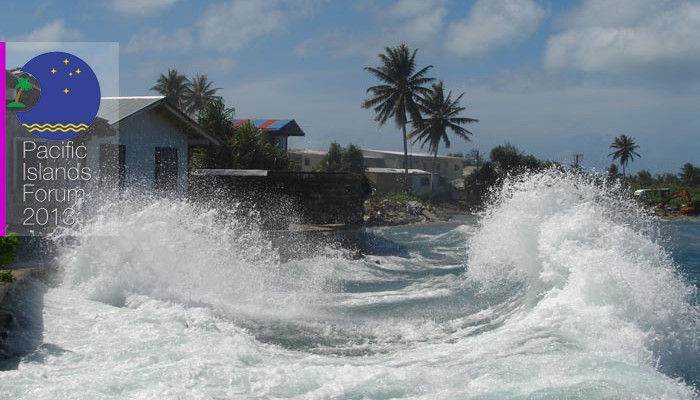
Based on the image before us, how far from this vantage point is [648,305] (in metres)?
8.43

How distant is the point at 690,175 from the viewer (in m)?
73.0

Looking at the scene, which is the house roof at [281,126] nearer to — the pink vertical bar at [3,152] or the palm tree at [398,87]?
the palm tree at [398,87]

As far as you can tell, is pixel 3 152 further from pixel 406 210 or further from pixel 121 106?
pixel 406 210

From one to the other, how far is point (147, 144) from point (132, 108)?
4.69ft

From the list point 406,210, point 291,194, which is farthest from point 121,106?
point 406,210

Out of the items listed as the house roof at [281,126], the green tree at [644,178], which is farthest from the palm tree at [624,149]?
the house roof at [281,126]

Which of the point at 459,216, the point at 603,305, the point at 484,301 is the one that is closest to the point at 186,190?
the point at 484,301

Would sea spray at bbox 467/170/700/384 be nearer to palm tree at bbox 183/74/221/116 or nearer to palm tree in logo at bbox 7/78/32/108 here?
palm tree in logo at bbox 7/78/32/108

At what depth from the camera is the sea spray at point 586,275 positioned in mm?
7949

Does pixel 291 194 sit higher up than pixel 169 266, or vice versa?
pixel 291 194

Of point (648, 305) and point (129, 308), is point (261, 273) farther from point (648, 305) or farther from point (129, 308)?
point (648, 305)

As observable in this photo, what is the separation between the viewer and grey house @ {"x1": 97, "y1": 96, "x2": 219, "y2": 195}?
58.2ft

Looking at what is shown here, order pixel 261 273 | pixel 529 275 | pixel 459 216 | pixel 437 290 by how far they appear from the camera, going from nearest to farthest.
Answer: pixel 529 275, pixel 437 290, pixel 261 273, pixel 459 216

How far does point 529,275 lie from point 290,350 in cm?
468
